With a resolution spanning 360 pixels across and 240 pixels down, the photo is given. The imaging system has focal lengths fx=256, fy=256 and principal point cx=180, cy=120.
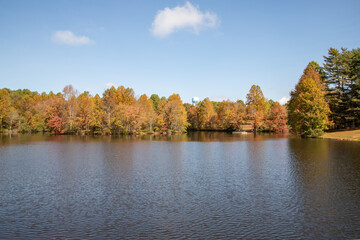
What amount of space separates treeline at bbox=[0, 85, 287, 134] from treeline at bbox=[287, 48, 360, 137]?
80.4ft

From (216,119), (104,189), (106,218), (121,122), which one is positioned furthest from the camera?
(216,119)

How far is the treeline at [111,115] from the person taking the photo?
77562 millimetres

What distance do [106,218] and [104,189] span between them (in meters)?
4.89

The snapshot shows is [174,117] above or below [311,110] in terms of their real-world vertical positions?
above

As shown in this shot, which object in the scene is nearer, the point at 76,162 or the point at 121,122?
the point at 76,162

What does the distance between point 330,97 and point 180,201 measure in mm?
59098

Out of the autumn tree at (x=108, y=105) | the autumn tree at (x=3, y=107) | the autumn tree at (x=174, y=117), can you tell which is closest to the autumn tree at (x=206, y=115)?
the autumn tree at (x=174, y=117)

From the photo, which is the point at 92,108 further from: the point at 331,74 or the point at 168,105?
the point at 331,74

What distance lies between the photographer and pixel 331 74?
62000 mm

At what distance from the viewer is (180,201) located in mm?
13633

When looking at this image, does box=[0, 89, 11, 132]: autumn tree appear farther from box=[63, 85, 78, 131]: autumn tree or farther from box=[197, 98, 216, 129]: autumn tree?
box=[197, 98, 216, 129]: autumn tree

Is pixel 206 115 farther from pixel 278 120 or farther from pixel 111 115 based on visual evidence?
pixel 111 115

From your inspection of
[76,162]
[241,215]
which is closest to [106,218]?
[241,215]

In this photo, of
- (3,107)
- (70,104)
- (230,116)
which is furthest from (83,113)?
(230,116)
